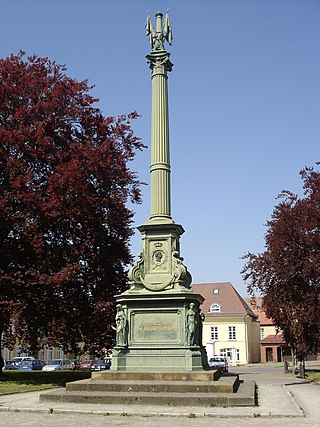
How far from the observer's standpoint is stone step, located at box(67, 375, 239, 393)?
1397cm

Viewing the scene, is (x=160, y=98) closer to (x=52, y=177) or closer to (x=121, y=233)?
(x=52, y=177)

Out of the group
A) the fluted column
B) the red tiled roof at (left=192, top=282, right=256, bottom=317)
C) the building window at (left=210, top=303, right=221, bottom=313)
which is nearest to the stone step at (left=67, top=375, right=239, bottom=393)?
the fluted column

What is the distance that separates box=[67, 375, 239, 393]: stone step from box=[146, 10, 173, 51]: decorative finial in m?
12.2

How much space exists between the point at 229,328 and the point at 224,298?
4.14 m

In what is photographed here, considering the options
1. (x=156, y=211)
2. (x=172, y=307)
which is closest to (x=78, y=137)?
(x=156, y=211)

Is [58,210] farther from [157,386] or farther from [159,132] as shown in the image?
[157,386]

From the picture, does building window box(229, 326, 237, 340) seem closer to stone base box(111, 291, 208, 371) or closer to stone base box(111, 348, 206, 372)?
stone base box(111, 291, 208, 371)

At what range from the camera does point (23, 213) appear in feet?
68.5

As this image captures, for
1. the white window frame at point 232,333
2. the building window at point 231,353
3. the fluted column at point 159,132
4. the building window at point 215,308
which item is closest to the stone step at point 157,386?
the fluted column at point 159,132

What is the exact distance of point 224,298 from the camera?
210ft

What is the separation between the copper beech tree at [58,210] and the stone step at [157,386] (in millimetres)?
5879

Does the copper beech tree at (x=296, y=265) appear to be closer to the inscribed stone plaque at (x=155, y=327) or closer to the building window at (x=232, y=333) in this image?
the inscribed stone plaque at (x=155, y=327)

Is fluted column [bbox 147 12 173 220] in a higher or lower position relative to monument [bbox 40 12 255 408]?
higher

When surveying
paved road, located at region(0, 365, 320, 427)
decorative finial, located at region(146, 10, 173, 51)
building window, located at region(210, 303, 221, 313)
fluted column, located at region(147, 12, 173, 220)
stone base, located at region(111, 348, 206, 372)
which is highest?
decorative finial, located at region(146, 10, 173, 51)
